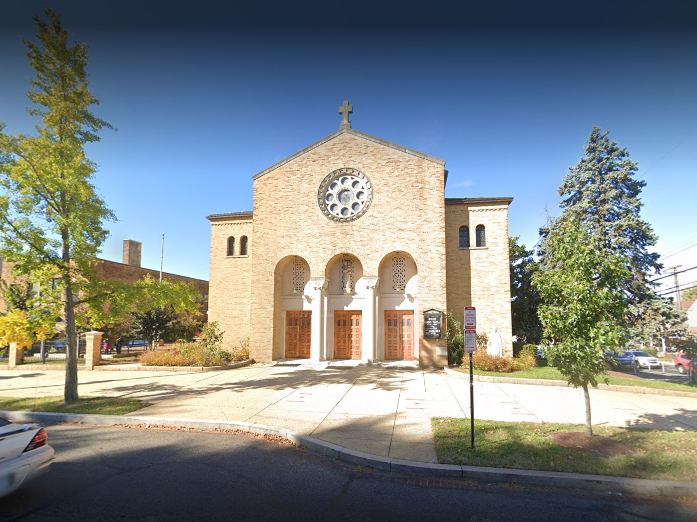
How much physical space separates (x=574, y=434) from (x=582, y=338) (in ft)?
6.57

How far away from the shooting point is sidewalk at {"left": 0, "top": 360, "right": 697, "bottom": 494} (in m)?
8.07

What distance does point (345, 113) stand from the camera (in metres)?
21.3

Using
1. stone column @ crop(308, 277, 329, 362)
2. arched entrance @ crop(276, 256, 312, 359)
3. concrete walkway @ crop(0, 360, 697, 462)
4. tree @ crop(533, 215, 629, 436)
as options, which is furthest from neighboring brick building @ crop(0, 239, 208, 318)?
tree @ crop(533, 215, 629, 436)

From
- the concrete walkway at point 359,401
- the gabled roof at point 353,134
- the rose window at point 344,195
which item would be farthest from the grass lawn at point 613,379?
the gabled roof at point 353,134

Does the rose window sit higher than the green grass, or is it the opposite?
the rose window

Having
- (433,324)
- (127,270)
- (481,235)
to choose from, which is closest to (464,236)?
(481,235)

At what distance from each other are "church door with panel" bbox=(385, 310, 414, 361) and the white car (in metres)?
16.0

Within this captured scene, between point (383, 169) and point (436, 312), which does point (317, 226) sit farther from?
point (436, 312)

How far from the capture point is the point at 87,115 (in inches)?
429

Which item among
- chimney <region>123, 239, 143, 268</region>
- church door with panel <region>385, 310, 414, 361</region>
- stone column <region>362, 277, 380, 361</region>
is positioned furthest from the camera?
chimney <region>123, 239, 143, 268</region>

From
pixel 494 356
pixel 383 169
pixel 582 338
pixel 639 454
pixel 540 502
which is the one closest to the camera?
pixel 540 502

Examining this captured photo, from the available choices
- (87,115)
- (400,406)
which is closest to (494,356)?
(400,406)

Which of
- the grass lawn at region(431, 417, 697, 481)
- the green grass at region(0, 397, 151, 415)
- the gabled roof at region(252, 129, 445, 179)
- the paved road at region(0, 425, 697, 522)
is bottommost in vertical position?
the green grass at region(0, 397, 151, 415)

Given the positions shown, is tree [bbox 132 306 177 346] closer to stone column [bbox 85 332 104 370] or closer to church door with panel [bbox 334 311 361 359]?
stone column [bbox 85 332 104 370]
